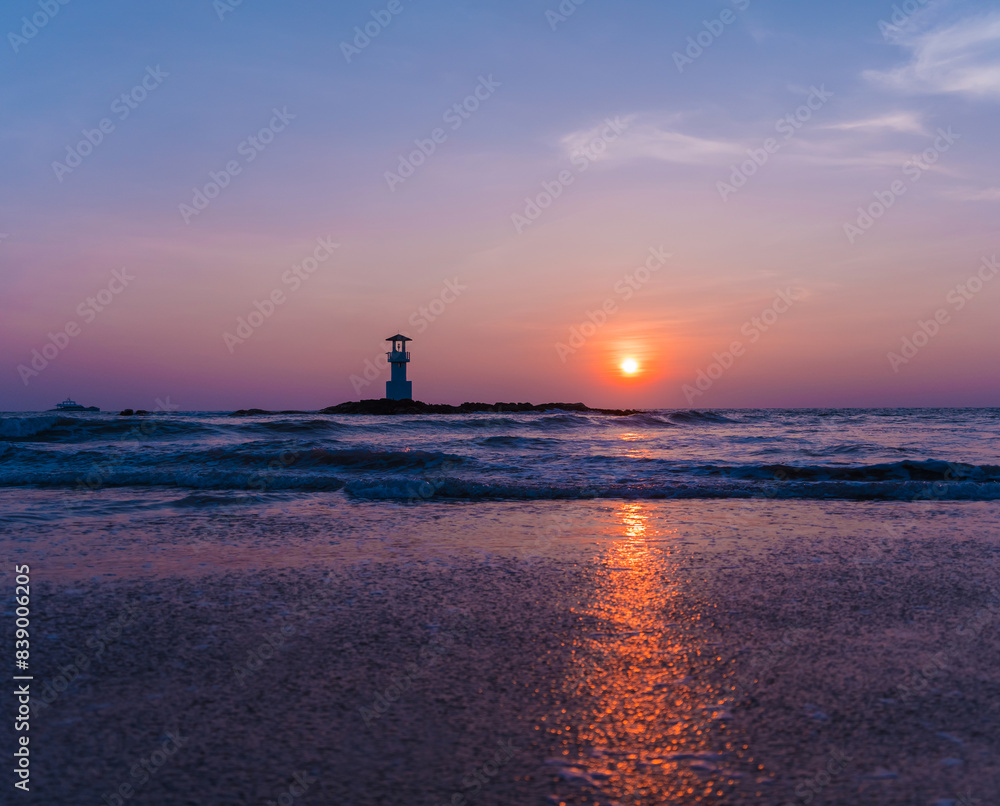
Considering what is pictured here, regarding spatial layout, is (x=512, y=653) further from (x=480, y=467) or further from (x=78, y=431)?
(x=78, y=431)

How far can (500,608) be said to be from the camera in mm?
3406

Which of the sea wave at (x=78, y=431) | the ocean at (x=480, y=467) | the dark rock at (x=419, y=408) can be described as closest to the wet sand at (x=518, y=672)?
the ocean at (x=480, y=467)

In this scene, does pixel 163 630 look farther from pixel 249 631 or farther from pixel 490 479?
pixel 490 479

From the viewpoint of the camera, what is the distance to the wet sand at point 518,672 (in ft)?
5.97

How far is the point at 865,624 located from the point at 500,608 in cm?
173

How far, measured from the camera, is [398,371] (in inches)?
1991

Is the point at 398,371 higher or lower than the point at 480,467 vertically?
higher

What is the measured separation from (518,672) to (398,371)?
4877cm

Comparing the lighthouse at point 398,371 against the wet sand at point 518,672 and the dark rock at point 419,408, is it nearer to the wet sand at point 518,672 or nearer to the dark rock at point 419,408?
the dark rock at point 419,408

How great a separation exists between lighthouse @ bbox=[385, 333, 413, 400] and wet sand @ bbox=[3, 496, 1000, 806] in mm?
44775

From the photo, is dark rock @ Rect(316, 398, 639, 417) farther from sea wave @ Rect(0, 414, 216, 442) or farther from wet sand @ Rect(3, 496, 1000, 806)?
wet sand @ Rect(3, 496, 1000, 806)

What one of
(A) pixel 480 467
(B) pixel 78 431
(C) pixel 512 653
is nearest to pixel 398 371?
(B) pixel 78 431

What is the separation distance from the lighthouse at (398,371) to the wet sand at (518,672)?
44.8 m

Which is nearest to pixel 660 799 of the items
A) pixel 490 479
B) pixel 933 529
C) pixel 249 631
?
pixel 249 631
